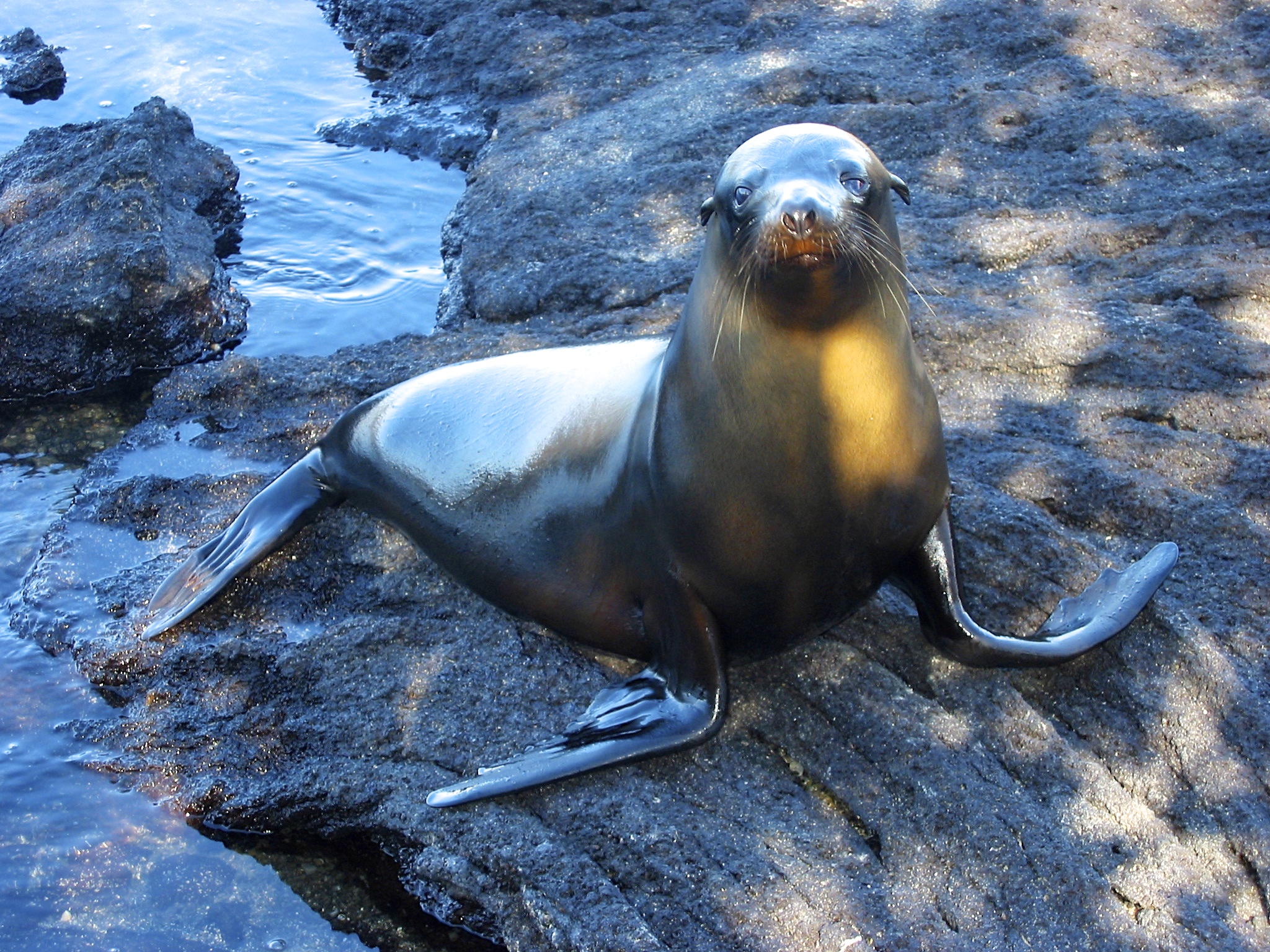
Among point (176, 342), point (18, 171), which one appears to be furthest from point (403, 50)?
point (176, 342)

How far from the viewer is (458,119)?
313 inches

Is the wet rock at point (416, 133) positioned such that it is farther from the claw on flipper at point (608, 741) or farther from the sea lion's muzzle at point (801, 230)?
the sea lion's muzzle at point (801, 230)

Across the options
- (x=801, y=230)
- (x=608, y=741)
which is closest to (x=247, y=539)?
(x=608, y=741)

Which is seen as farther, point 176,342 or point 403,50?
point 403,50

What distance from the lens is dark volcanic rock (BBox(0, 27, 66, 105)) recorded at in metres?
8.88

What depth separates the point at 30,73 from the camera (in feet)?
29.2

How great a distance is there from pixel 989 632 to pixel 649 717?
985 mm

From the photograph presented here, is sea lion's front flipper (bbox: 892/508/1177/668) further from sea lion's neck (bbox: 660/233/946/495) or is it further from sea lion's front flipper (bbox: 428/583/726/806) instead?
sea lion's front flipper (bbox: 428/583/726/806)

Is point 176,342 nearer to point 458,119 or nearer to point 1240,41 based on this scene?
point 458,119

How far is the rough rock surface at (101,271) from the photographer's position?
6.03m

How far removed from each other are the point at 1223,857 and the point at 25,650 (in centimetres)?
357

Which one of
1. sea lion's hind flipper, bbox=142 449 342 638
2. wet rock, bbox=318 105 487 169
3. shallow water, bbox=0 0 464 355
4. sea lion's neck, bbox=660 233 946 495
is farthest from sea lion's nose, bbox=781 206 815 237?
wet rock, bbox=318 105 487 169

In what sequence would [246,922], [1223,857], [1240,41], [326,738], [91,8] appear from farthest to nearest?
[91,8] → [1240,41] → [326,738] → [246,922] → [1223,857]

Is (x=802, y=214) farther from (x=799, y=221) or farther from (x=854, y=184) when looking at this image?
(x=854, y=184)
